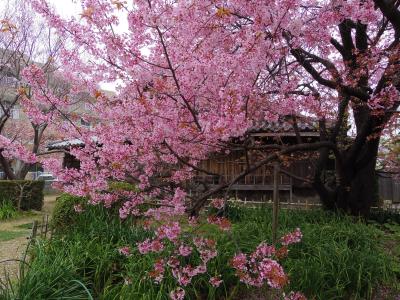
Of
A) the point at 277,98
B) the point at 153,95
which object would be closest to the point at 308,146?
the point at 277,98

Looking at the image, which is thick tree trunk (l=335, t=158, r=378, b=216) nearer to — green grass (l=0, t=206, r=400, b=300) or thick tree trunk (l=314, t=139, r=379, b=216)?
thick tree trunk (l=314, t=139, r=379, b=216)

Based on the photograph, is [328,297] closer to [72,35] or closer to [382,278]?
[382,278]

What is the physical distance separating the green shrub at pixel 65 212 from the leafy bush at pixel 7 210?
16.7 feet

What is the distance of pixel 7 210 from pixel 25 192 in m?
1.35

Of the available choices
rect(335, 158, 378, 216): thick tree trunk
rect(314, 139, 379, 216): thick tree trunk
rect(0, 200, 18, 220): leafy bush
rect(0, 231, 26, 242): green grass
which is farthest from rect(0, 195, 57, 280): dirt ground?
rect(335, 158, 378, 216): thick tree trunk

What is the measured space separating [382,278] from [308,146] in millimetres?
1792

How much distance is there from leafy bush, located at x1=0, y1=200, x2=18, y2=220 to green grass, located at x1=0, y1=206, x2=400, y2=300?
6.30 metres

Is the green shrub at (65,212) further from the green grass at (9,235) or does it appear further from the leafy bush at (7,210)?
the leafy bush at (7,210)

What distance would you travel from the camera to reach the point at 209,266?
13.7 feet

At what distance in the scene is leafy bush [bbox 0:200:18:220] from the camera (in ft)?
34.8

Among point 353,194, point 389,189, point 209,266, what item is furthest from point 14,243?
point 389,189

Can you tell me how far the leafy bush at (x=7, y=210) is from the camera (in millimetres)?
10609

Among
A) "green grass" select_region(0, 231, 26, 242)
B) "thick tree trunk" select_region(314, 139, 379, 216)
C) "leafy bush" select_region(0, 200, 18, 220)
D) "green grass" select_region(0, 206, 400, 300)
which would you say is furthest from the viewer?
"leafy bush" select_region(0, 200, 18, 220)

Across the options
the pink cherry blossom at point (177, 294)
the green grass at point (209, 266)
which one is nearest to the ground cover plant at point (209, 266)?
the green grass at point (209, 266)
